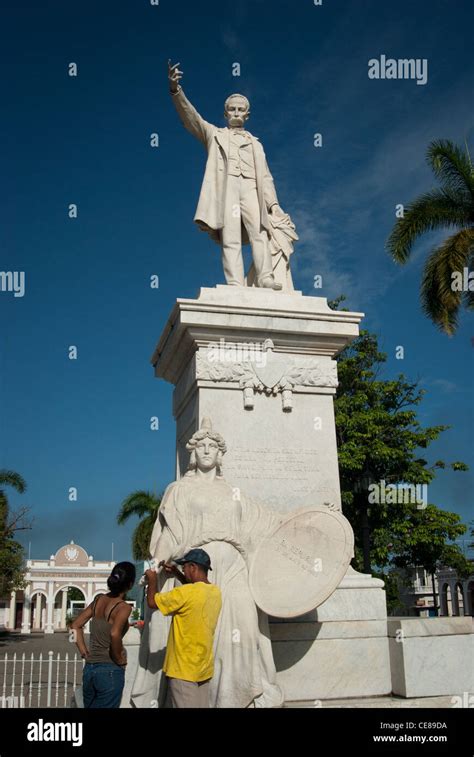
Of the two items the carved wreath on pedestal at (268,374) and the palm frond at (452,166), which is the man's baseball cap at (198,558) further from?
the palm frond at (452,166)

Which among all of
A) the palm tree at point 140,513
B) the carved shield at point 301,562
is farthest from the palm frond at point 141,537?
the carved shield at point 301,562

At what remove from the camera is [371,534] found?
2308 centimetres

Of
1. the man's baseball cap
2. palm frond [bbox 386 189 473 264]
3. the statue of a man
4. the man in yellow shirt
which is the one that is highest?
palm frond [bbox 386 189 473 264]

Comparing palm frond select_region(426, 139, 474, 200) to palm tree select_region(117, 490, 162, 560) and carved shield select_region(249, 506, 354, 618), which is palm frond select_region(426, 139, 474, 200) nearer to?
carved shield select_region(249, 506, 354, 618)

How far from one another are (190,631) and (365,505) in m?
19.3

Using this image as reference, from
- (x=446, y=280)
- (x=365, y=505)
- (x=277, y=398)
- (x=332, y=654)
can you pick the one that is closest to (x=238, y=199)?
(x=277, y=398)

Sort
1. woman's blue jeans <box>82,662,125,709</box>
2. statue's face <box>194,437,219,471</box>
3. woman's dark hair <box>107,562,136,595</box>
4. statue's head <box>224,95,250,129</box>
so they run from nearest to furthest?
1. woman's blue jeans <box>82,662,125,709</box>
2. woman's dark hair <box>107,562,136,595</box>
3. statue's face <box>194,437,219,471</box>
4. statue's head <box>224,95,250,129</box>

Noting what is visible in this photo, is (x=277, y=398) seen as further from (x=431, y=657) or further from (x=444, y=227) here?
(x=444, y=227)

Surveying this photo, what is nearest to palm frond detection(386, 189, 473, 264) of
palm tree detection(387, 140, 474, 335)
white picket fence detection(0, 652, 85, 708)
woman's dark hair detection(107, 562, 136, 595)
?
palm tree detection(387, 140, 474, 335)

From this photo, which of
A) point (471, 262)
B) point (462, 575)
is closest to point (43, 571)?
point (462, 575)

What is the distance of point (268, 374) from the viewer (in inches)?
305

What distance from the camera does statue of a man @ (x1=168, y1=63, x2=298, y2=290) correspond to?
897cm

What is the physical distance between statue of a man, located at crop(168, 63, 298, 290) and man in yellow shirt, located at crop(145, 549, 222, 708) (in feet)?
16.6
